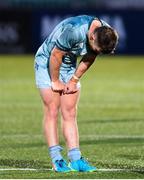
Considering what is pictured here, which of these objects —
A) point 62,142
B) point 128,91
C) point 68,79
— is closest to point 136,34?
point 128,91

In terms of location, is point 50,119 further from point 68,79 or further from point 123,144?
point 123,144

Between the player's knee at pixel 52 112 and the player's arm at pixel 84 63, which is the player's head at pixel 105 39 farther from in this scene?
the player's knee at pixel 52 112

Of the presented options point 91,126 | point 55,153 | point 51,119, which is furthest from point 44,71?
point 91,126

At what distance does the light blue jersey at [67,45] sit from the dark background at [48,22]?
23145mm

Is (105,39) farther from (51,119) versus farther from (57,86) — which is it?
(51,119)

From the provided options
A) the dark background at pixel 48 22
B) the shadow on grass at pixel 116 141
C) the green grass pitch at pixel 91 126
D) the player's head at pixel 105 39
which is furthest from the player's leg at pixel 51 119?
the dark background at pixel 48 22

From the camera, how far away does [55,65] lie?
31.4 feet

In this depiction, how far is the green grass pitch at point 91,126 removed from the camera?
33.1ft

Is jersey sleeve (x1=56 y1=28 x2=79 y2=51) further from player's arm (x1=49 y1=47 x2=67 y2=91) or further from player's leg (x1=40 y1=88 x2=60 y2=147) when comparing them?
player's leg (x1=40 y1=88 x2=60 y2=147)

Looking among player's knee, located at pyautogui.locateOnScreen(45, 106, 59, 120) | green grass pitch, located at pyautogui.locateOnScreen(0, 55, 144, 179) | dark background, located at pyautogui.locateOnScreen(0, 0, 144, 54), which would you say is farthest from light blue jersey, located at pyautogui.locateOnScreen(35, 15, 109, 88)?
dark background, located at pyautogui.locateOnScreen(0, 0, 144, 54)

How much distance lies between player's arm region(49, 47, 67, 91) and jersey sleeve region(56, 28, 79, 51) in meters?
0.07

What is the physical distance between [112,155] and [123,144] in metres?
1.16

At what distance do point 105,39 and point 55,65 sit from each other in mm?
663

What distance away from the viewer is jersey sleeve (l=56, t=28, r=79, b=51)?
9383 mm
